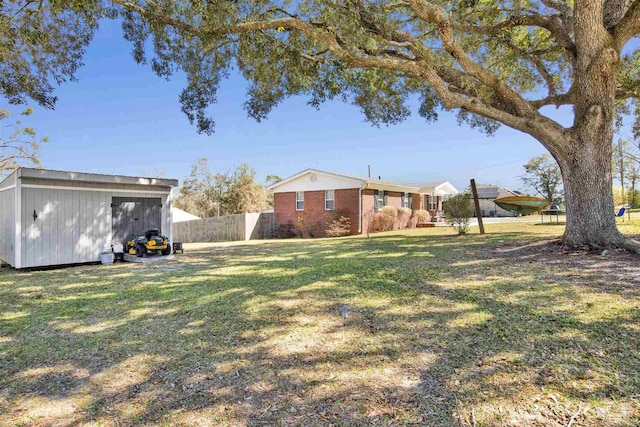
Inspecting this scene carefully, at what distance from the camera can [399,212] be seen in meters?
20.3

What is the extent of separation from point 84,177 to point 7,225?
2659mm

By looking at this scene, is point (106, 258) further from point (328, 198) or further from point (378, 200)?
point (378, 200)

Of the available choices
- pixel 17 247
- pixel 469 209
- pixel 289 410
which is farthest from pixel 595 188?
pixel 17 247

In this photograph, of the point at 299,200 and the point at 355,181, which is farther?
the point at 299,200

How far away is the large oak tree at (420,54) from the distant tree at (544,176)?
29.3 metres

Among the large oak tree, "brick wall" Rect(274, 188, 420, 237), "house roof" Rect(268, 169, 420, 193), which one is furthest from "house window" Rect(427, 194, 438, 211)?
the large oak tree

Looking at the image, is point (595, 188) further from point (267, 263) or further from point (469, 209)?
point (267, 263)

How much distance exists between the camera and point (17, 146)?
20203 millimetres

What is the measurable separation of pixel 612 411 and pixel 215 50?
372 inches

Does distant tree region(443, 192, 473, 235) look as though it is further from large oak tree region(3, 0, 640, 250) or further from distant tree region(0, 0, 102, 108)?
distant tree region(0, 0, 102, 108)

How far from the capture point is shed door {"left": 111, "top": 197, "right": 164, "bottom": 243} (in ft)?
35.7

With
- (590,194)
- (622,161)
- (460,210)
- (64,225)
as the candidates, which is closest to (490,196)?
(622,161)

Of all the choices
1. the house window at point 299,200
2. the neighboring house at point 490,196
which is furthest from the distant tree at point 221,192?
the neighboring house at point 490,196

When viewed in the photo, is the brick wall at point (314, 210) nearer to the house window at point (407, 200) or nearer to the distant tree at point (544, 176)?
the house window at point (407, 200)
